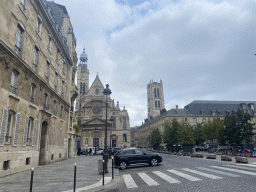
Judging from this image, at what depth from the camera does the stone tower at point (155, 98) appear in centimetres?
10225

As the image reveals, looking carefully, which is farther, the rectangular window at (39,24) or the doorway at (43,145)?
the doorway at (43,145)

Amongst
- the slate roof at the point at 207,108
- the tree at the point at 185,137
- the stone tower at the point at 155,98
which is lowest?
the tree at the point at 185,137

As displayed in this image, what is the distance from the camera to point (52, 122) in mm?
18922

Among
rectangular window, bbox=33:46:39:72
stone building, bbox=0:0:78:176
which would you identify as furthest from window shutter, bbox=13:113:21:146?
rectangular window, bbox=33:46:39:72

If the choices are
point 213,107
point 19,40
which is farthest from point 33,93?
point 213,107

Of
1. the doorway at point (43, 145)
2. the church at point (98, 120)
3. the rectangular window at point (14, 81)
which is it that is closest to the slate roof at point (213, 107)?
the church at point (98, 120)

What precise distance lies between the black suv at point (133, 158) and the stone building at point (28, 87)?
21.3 feet

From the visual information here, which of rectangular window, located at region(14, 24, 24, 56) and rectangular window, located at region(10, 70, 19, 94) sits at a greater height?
rectangular window, located at region(14, 24, 24, 56)

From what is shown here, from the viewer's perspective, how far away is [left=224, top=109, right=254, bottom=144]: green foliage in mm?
32922

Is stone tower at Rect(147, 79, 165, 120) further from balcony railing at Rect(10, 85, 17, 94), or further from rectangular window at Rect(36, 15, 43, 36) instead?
balcony railing at Rect(10, 85, 17, 94)

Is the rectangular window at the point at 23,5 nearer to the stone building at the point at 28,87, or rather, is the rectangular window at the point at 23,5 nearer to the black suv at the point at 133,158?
the stone building at the point at 28,87

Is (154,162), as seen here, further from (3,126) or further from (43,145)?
(3,126)

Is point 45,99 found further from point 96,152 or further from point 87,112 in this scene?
point 87,112

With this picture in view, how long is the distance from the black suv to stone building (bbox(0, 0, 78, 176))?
21.3ft
